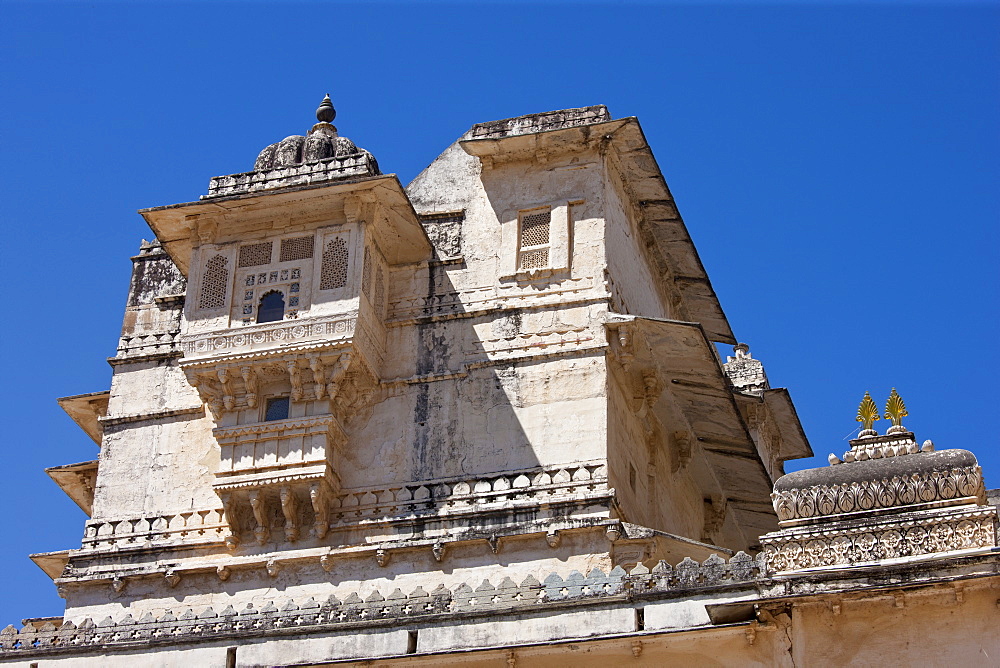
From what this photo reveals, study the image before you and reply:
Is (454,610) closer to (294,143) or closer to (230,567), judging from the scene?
(230,567)

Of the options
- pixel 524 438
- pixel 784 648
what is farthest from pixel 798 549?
pixel 524 438

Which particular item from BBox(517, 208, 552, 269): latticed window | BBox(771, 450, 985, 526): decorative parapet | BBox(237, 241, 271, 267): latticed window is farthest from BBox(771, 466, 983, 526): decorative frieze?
BBox(237, 241, 271, 267): latticed window

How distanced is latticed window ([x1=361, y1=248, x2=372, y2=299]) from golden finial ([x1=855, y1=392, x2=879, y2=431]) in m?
8.08

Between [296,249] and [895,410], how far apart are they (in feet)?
31.8

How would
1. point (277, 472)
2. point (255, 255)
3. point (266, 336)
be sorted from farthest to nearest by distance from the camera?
point (255, 255), point (266, 336), point (277, 472)

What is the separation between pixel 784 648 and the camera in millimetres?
15734

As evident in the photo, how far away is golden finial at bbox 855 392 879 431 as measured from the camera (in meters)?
17.0

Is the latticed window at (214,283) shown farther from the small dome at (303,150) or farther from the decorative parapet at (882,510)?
the decorative parapet at (882,510)

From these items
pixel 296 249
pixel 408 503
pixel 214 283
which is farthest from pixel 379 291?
pixel 408 503

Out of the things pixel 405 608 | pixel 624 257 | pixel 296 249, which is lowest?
pixel 405 608

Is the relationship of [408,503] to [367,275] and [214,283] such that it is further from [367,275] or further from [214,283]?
[214,283]

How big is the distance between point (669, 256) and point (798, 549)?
11427 mm

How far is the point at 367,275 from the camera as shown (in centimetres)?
2286

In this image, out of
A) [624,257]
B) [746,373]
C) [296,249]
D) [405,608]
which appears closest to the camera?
[405,608]
